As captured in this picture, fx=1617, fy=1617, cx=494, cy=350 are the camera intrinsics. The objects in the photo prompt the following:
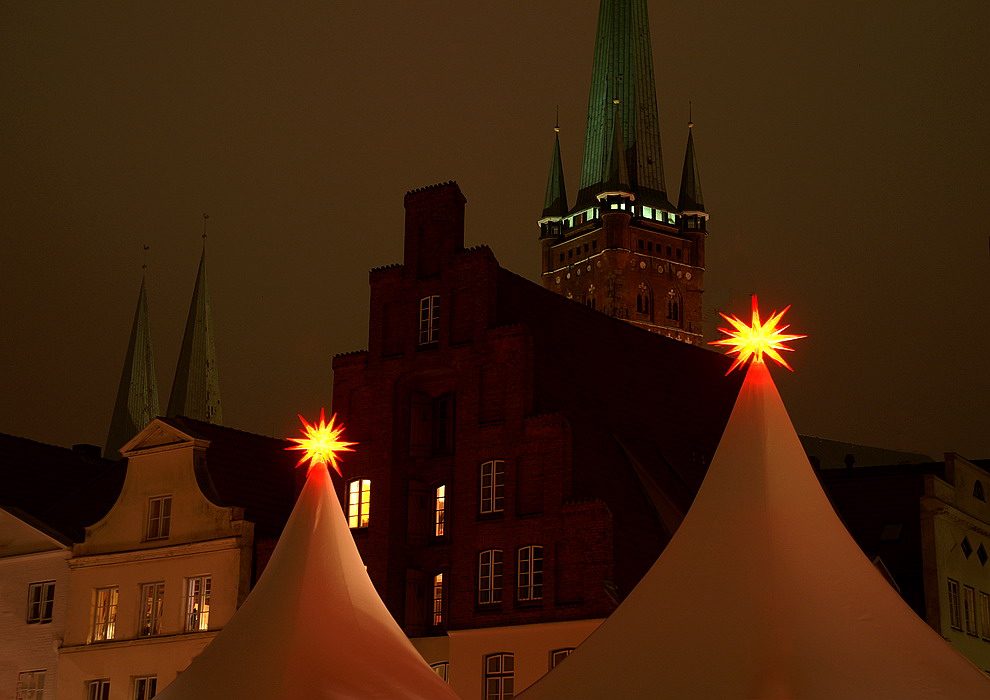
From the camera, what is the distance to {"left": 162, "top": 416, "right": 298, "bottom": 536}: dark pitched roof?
149 feet

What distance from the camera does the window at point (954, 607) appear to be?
140 ft

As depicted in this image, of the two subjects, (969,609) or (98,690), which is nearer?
(969,609)

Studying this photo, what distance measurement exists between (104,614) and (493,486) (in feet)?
42.0

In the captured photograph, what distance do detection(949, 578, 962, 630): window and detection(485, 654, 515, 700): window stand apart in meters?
12.2

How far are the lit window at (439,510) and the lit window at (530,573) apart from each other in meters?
3.22

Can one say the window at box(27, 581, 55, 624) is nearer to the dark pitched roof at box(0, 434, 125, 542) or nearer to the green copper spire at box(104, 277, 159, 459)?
the dark pitched roof at box(0, 434, 125, 542)

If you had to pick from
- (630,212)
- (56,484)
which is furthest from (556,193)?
(56,484)

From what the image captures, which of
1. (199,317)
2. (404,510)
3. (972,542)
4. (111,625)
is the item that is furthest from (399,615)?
(199,317)

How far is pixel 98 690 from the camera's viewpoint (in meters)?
44.8

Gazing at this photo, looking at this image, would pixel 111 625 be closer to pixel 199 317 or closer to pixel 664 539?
pixel 664 539

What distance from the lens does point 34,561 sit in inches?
1852

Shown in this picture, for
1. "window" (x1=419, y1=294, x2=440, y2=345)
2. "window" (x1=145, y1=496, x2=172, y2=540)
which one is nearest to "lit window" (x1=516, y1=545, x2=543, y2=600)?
"window" (x1=419, y1=294, x2=440, y2=345)

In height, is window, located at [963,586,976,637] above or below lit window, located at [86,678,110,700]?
above

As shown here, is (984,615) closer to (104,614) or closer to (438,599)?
(438,599)
